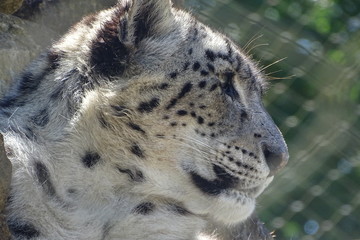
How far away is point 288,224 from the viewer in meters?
4.54

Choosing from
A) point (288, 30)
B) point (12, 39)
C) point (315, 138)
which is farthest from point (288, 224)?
point (12, 39)

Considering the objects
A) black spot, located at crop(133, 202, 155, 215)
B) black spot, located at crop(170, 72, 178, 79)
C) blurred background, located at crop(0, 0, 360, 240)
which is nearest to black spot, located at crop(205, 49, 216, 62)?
black spot, located at crop(170, 72, 178, 79)

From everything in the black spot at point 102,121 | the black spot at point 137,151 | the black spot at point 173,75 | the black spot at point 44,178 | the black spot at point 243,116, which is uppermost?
the black spot at point 173,75

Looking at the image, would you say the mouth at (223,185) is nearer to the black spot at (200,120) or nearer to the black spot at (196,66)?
the black spot at (200,120)

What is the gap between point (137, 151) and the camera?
2746 mm

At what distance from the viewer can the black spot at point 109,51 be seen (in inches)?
108

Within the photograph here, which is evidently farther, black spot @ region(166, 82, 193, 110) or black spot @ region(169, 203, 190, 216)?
black spot @ region(169, 203, 190, 216)

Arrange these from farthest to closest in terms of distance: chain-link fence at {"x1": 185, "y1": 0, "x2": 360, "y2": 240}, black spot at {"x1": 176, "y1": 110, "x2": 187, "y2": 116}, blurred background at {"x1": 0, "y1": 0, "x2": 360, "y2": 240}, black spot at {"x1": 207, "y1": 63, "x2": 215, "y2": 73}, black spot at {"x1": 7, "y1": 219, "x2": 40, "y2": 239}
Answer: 1. chain-link fence at {"x1": 185, "y1": 0, "x2": 360, "y2": 240}
2. blurred background at {"x1": 0, "y1": 0, "x2": 360, "y2": 240}
3. black spot at {"x1": 207, "y1": 63, "x2": 215, "y2": 73}
4. black spot at {"x1": 176, "y1": 110, "x2": 187, "y2": 116}
5. black spot at {"x1": 7, "y1": 219, "x2": 40, "y2": 239}

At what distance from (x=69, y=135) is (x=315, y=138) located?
1867 millimetres

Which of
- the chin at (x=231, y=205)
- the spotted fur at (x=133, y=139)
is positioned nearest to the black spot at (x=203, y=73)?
the spotted fur at (x=133, y=139)

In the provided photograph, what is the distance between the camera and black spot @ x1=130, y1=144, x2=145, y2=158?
274cm

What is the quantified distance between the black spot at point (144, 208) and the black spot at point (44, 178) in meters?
0.24

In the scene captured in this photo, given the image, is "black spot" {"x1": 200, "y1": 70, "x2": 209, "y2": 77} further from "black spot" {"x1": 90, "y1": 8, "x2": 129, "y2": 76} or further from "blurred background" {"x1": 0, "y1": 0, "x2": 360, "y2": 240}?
"blurred background" {"x1": 0, "y1": 0, "x2": 360, "y2": 240}

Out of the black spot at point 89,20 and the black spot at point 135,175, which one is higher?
the black spot at point 89,20
